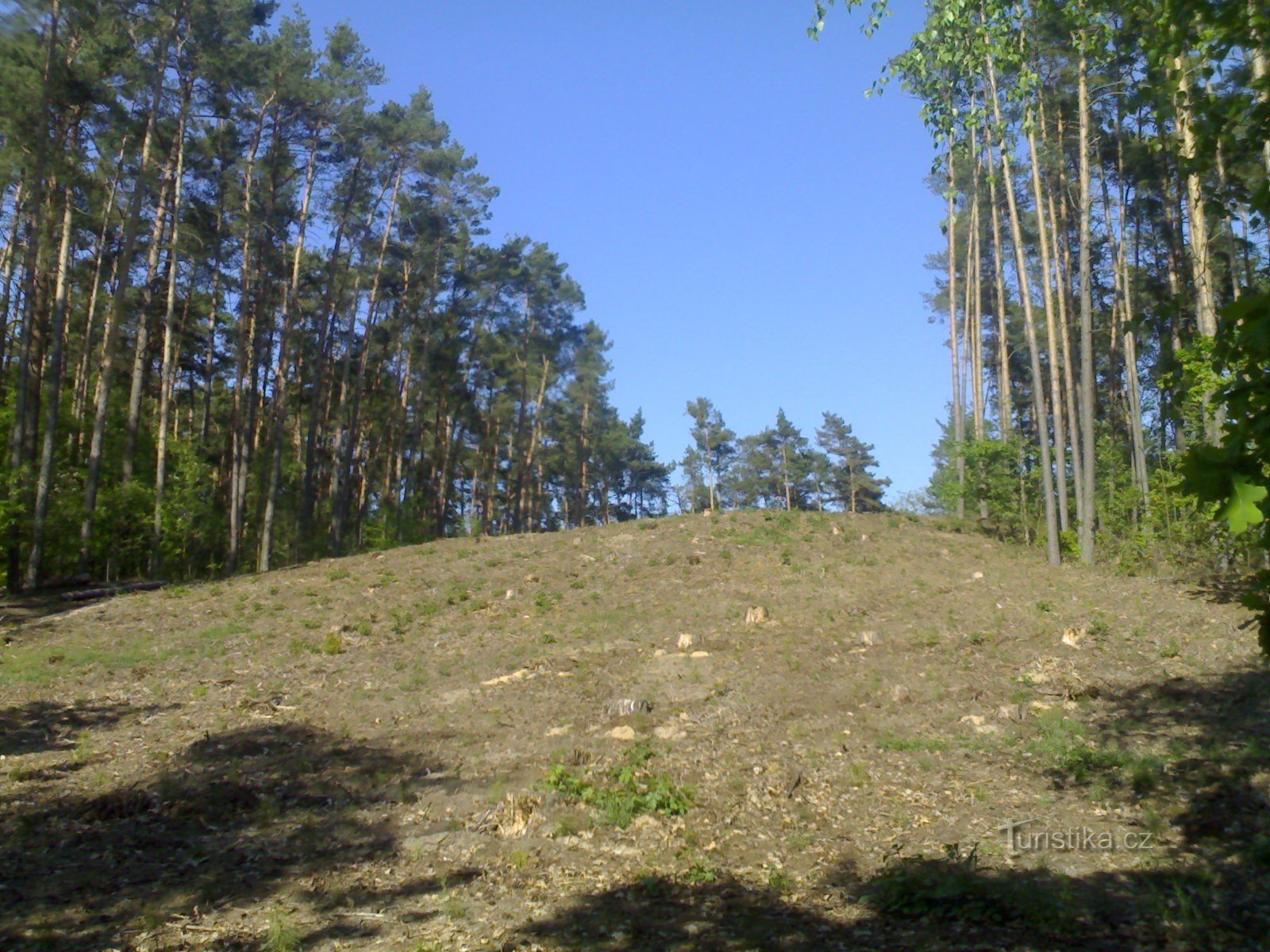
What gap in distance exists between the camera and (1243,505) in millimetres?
2857

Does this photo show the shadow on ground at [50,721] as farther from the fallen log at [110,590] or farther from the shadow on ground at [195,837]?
the fallen log at [110,590]

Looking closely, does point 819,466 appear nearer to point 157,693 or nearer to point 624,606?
point 624,606

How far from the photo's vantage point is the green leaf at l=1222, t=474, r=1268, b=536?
2.81 meters

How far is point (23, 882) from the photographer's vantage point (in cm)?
655

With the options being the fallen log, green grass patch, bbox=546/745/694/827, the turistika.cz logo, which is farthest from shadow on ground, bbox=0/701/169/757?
the turistika.cz logo

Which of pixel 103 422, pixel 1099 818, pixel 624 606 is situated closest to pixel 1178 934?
pixel 1099 818

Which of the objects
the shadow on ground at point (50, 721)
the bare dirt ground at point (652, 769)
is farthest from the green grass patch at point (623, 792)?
the shadow on ground at point (50, 721)

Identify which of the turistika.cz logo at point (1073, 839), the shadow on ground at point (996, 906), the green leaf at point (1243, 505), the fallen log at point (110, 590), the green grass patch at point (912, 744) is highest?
the fallen log at point (110, 590)

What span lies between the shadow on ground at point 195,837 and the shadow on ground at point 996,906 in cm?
179

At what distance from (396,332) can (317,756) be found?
26996mm

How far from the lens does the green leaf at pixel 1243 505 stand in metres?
2.81

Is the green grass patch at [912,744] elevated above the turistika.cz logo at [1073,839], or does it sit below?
above

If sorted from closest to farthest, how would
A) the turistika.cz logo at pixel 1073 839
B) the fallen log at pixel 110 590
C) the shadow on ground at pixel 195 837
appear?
the shadow on ground at pixel 195 837 → the turistika.cz logo at pixel 1073 839 → the fallen log at pixel 110 590

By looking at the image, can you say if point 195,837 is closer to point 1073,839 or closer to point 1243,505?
point 1073,839
